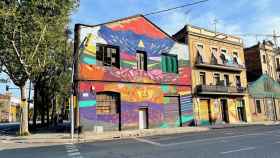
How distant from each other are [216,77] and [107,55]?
52.5 ft

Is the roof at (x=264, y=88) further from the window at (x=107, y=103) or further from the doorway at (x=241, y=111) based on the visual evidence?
the window at (x=107, y=103)

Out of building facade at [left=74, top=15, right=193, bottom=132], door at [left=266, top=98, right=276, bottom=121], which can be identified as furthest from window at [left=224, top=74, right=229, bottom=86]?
door at [left=266, top=98, right=276, bottom=121]

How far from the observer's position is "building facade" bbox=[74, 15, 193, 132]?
24.9 meters

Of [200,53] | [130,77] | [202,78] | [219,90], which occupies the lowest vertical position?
[219,90]

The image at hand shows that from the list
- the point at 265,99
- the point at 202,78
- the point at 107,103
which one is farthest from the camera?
the point at 265,99

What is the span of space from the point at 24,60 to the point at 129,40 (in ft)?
34.5

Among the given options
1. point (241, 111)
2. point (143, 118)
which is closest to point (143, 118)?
point (143, 118)

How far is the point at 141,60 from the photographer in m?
29.1

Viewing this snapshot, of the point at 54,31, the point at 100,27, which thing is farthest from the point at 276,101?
the point at 54,31

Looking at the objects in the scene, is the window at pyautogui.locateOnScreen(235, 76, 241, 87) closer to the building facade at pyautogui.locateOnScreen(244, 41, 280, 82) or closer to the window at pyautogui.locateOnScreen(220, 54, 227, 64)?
the window at pyautogui.locateOnScreen(220, 54, 227, 64)

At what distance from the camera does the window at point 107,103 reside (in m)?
25.4

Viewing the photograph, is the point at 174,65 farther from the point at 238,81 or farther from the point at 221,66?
the point at 238,81

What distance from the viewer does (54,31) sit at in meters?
23.8

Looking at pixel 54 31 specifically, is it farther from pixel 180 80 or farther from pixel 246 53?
pixel 246 53
